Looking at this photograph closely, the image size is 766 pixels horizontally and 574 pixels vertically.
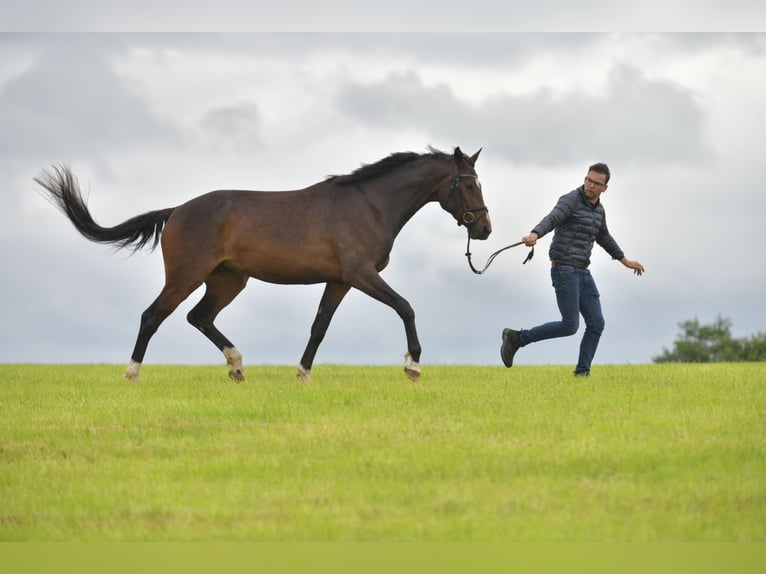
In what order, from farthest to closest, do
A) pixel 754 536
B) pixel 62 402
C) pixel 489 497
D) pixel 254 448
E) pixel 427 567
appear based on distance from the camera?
1. pixel 62 402
2. pixel 254 448
3. pixel 489 497
4. pixel 754 536
5. pixel 427 567

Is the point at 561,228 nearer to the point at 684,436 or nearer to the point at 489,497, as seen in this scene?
the point at 684,436

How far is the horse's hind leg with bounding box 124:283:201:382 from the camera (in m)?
14.1

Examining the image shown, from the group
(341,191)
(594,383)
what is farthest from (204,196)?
(594,383)

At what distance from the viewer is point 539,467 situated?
308 inches

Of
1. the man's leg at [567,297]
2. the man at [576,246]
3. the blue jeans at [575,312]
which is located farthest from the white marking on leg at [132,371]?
the man's leg at [567,297]

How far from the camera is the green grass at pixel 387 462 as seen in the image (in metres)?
6.32

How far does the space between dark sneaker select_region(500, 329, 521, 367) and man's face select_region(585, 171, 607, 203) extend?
2201 millimetres

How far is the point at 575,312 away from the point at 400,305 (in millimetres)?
2359

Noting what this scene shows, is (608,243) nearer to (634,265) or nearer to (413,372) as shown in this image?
(634,265)

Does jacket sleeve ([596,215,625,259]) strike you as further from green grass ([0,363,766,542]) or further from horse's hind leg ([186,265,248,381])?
horse's hind leg ([186,265,248,381])

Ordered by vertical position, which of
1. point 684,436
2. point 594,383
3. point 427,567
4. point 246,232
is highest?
point 246,232

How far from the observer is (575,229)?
13.5 metres

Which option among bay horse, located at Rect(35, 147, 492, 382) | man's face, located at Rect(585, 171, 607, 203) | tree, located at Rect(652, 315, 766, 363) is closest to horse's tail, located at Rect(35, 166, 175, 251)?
bay horse, located at Rect(35, 147, 492, 382)

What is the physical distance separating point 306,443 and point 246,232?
5.53 meters
